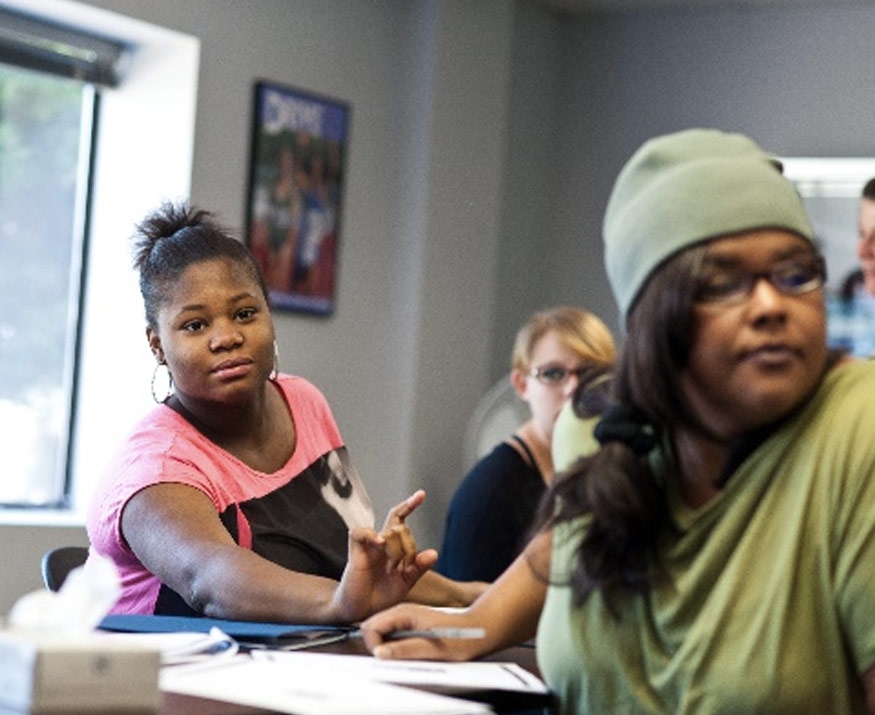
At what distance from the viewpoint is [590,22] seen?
668 cm

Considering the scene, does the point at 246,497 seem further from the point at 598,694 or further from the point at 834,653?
the point at 834,653

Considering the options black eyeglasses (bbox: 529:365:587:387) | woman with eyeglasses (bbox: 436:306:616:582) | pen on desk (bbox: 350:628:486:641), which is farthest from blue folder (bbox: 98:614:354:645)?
black eyeglasses (bbox: 529:365:587:387)

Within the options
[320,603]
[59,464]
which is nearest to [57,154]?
[59,464]

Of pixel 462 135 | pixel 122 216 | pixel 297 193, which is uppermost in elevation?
pixel 462 135

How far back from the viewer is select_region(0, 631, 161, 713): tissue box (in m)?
1.35

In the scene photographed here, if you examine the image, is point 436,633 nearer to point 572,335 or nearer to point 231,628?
point 231,628

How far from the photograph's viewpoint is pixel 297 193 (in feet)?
17.6

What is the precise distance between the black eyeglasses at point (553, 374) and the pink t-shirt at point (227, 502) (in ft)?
5.86

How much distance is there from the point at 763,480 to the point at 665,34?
16.9ft

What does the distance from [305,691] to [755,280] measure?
60 cm

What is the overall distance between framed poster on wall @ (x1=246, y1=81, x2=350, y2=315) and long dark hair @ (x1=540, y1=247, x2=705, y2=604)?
3.53 metres

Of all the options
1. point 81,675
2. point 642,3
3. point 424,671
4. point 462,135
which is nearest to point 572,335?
point 462,135

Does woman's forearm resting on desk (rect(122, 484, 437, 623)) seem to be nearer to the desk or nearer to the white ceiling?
the desk

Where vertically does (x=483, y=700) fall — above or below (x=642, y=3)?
below
